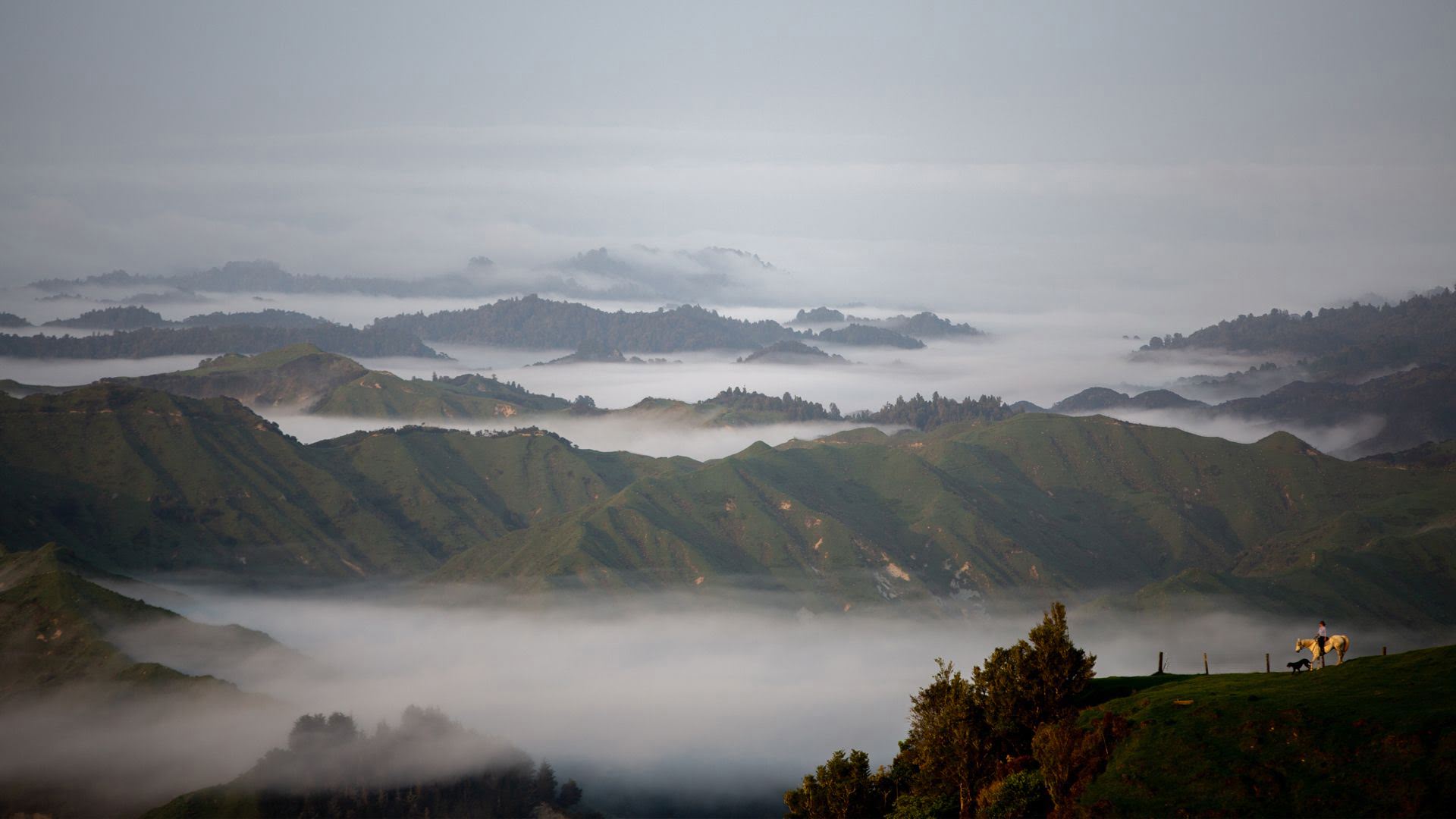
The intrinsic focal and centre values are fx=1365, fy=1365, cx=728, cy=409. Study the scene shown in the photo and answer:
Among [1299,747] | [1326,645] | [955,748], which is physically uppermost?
[1326,645]

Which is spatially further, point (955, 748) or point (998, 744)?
point (998, 744)

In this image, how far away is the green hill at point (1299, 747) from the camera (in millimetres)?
97438

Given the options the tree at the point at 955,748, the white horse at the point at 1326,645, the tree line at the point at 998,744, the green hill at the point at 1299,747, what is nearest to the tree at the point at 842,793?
the tree line at the point at 998,744

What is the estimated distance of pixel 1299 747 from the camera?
10356cm

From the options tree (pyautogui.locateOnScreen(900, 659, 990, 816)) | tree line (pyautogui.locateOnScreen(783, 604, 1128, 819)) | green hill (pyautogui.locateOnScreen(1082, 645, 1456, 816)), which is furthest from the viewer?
tree (pyautogui.locateOnScreen(900, 659, 990, 816))

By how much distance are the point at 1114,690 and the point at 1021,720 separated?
1006cm

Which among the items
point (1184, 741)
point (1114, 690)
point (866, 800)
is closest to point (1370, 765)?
point (1184, 741)

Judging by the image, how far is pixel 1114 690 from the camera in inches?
5027

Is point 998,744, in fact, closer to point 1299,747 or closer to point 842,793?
point 842,793

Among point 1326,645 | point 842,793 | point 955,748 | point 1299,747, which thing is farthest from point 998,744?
point 1326,645

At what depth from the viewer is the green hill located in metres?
97.4

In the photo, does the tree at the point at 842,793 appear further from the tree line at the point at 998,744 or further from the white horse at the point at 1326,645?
the white horse at the point at 1326,645

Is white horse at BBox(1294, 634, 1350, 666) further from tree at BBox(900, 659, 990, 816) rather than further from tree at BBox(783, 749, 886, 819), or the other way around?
tree at BBox(783, 749, 886, 819)

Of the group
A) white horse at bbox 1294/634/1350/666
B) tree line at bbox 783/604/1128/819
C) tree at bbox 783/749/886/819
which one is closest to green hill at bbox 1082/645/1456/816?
tree line at bbox 783/604/1128/819
